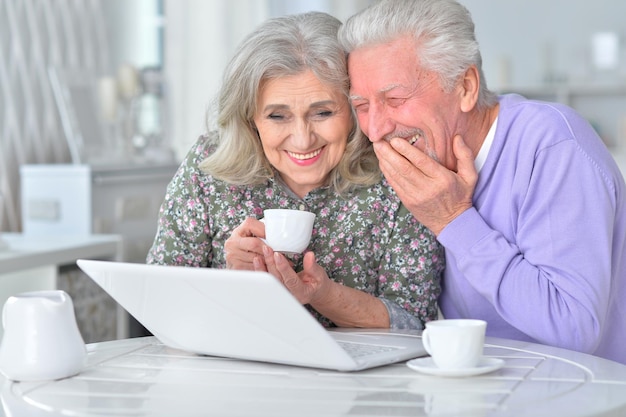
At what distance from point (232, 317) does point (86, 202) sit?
2.00m

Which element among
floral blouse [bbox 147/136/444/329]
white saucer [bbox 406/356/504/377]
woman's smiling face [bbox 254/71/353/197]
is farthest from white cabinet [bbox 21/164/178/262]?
white saucer [bbox 406/356/504/377]

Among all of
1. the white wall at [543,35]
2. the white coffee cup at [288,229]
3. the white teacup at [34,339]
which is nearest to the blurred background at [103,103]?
the white coffee cup at [288,229]

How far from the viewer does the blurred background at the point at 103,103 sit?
3.19m

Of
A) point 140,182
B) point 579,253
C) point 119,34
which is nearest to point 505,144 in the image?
point 579,253

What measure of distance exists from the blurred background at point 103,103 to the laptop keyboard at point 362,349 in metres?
1.66

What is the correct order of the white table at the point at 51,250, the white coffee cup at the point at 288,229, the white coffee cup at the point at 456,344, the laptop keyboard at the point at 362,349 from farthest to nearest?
the white table at the point at 51,250 < the white coffee cup at the point at 288,229 < the laptop keyboard at the point at 362,349 < the white coffee cup at the point at 456,344

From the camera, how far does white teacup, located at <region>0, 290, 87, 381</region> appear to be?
3.90 ft

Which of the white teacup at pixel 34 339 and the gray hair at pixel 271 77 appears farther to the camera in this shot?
the gray hair at pixel 271 77

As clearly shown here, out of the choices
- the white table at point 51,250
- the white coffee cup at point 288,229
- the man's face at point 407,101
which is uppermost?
the man's face at point 407,101

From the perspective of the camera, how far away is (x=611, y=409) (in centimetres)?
102

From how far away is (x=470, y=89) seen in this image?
5.32 feet

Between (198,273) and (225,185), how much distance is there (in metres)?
0.66

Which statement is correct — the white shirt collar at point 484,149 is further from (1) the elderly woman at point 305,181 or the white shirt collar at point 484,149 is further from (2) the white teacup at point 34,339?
(2) the white teacup at point 34,339

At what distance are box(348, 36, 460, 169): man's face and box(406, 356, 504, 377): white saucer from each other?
463mm
